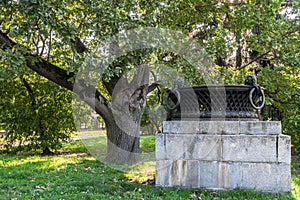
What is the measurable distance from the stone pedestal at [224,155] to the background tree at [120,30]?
76.5 inches

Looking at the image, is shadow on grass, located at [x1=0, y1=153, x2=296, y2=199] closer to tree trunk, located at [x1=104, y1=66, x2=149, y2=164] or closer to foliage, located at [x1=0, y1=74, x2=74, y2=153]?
tree trunk, located at [x1=104, y1=66, x2=149, y2=164]

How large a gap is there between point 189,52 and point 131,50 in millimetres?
2458

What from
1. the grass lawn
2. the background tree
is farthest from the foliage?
the grass lawn

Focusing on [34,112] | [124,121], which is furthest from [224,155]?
[34,112]

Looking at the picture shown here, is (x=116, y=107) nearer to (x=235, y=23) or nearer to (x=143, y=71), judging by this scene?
(x=143, y=71)

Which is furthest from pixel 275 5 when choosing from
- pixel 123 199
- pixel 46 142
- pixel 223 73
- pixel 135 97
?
pixel 46 142

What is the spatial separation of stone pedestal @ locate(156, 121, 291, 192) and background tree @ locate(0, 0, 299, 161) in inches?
76.5

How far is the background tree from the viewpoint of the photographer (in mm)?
5617

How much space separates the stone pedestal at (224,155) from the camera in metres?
4.52

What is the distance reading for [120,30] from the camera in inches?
237

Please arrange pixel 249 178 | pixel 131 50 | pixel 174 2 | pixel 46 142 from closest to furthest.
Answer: pixel 249 178, pixel 131 50, pixel 174 2, pixel 46 142

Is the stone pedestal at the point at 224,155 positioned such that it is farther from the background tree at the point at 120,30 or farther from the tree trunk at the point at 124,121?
the tree trunk at the point at 124,121

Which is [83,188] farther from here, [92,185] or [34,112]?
[34,112]

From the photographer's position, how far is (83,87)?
7.32 metres
